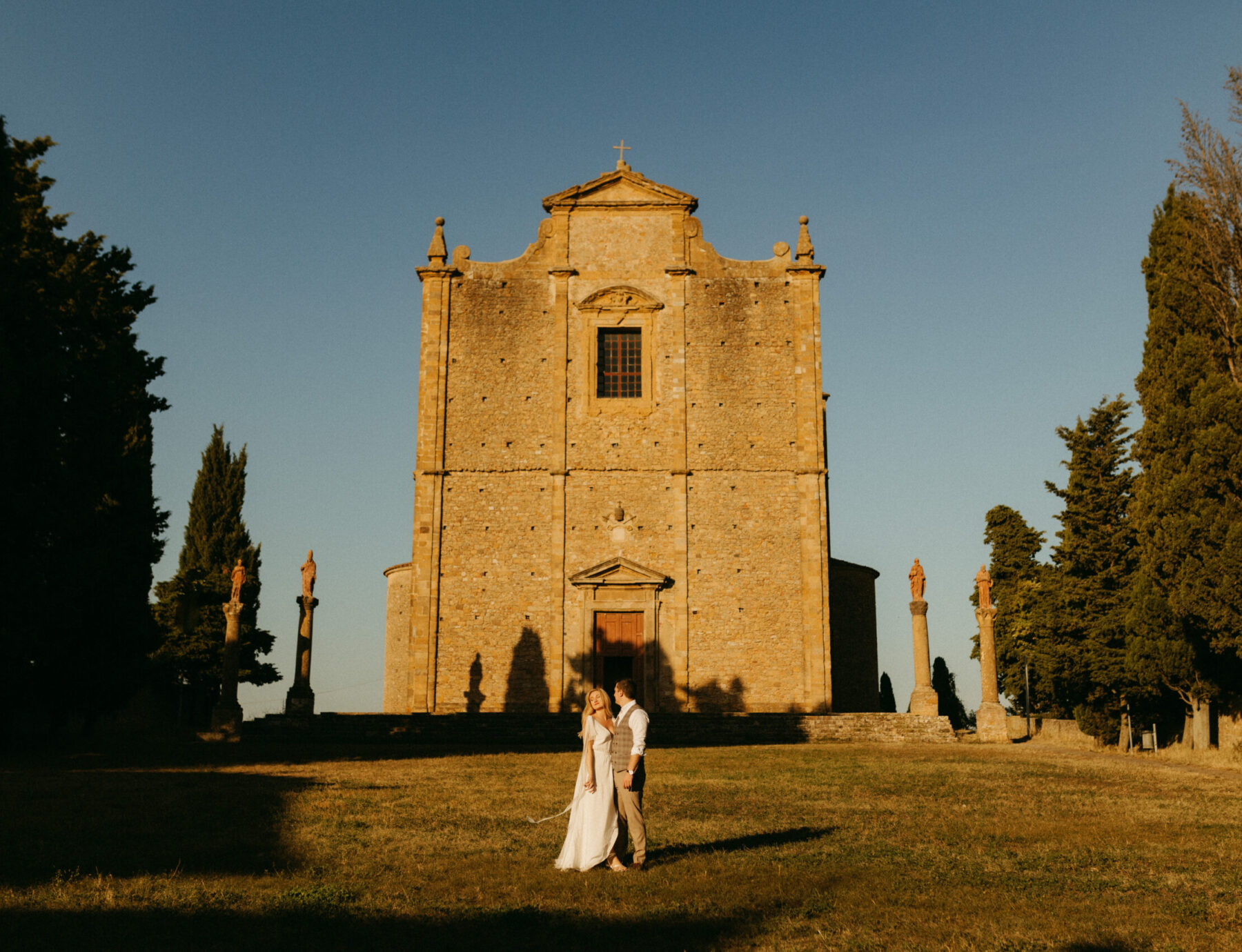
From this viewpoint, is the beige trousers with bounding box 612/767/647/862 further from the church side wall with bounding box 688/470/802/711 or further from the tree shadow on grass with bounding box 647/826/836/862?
the church side wall with bounding box 688/470/802/711

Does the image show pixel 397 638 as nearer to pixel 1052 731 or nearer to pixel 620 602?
pixel 620 602

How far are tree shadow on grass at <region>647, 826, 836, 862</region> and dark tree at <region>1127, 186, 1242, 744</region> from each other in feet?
34.6

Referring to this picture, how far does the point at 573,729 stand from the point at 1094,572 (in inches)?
506

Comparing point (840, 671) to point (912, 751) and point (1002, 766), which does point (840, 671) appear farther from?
point (1002, 766)

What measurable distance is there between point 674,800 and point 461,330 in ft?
61.6

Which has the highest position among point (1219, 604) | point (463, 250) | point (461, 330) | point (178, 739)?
point (463, 250)

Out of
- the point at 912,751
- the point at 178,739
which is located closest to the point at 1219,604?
the point at 912,751

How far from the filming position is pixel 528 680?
26.6 meters

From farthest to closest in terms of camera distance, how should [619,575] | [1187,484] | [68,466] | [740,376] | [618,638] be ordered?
[740,376]
[618,638]
[619,575]
[1187,484]
[68,466]

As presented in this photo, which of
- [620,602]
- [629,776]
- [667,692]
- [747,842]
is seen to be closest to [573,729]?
[667,692]

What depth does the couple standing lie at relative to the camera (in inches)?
308

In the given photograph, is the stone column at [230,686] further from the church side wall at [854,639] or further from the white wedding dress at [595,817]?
the white wedding dress at [595,817]

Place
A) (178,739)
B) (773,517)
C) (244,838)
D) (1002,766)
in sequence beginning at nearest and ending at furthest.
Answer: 1. (244,838)
2. (1002,766)
3. (178,739)
4. (773,517)

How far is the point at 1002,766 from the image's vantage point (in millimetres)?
16375
